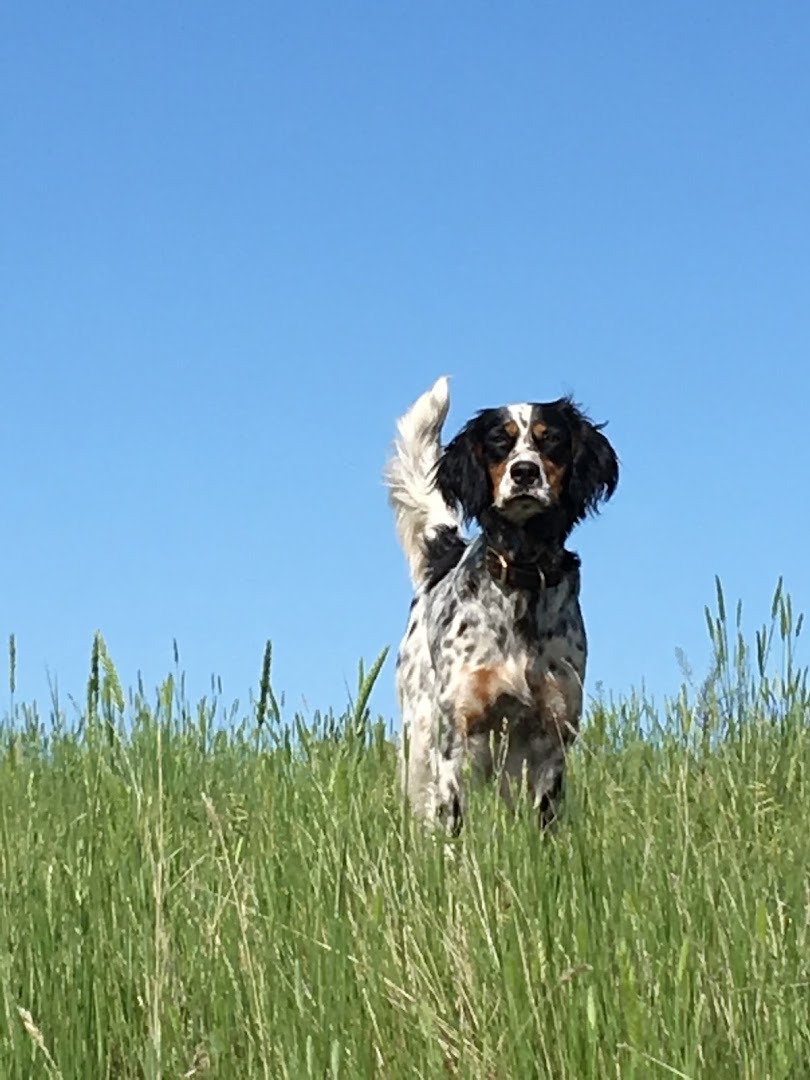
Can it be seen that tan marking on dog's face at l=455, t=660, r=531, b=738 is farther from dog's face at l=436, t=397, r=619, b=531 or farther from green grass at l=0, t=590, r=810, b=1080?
green grass at l=0, t=590, r=810, b=1080

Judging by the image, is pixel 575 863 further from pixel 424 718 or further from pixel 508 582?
pixel 424 718

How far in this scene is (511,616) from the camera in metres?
6.12

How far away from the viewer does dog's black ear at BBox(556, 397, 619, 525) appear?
654 centimetres

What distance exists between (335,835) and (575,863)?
49cm

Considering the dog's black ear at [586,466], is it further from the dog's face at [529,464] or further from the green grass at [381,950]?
the green grass at [381,950]

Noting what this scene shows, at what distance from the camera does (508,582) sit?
6141 mm

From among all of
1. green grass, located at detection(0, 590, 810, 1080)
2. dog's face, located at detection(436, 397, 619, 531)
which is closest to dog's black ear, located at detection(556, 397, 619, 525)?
dog's face, located at detection(436, 397, 619, 531)

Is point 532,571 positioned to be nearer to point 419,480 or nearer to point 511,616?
point 511,616

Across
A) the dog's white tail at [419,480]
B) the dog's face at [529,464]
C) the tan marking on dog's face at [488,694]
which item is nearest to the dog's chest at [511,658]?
the tan marking on dog's face at [488,694]

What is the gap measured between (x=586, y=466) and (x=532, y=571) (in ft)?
2.48

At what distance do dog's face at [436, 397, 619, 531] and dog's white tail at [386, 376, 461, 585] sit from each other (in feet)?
1.93

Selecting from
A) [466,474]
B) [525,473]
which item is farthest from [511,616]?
[466,474]

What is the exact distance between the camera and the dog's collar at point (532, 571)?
6.11 metres

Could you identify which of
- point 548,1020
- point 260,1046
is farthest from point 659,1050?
point 260,1046
